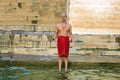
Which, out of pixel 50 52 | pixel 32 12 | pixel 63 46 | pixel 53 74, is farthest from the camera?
pixel 32 12

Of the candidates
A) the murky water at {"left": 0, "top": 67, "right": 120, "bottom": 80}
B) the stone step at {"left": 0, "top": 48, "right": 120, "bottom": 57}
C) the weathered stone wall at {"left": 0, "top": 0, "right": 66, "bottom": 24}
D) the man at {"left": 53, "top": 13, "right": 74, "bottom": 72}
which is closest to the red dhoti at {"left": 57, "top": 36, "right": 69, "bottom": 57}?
the man at {"left": 53, "top": 13, "right": 74, "bottom": 72}

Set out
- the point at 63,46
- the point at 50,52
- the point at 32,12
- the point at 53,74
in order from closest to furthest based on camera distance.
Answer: the point at 53,74
the point at 63,46
the point at 50,52
the point at 32,12

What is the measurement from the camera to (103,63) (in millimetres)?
8930

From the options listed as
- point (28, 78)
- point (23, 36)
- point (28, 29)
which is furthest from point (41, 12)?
point (28, 78)

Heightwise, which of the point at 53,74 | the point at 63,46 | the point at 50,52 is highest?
the point at 63,46

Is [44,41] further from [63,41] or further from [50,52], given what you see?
[63,41]

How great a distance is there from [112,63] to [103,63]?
248 millimetres

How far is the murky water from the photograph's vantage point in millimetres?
7366

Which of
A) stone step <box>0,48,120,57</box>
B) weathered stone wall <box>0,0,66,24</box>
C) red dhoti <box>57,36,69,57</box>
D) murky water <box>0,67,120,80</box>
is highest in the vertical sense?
weathered stone wall <box>0,0,66,24</box>

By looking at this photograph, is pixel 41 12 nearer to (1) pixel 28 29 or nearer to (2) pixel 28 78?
(1) pixel 28 29

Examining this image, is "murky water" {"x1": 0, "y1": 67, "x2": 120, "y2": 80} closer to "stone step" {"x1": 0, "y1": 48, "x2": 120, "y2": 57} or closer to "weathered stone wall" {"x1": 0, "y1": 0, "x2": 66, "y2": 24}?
"stone step" {"x1": 0, "y1": 48, "x2": 120, "y2": 57}

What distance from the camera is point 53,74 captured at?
783 cm

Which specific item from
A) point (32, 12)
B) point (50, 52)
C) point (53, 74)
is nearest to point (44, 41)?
point (50, 52)

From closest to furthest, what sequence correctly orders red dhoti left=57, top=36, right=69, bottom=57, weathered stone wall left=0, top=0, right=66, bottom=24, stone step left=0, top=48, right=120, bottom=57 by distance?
red dhoti left=57, top=36, right=69, bottom=57
stone step left=0, top=48, right=120, bottom=57
weathered stone wall left=0, top=0, right=66, bottom=24
